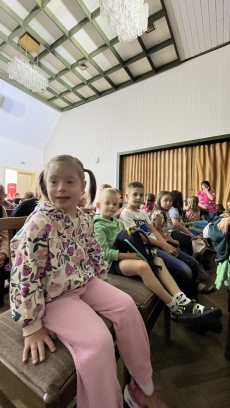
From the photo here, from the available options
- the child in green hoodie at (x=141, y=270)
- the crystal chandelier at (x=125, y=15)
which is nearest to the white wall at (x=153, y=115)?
the crystal chandelier at (x=125, y=15)

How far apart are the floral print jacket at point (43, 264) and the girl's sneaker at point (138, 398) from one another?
0.47 meters

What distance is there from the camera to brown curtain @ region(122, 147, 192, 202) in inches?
162

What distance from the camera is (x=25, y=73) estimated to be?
3359 millimetres

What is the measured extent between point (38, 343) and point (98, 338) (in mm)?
185

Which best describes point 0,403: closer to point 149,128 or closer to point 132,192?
point 132,192

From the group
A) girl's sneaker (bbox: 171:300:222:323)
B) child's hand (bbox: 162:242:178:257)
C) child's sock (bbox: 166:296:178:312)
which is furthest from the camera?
child's hand (bbox: 162:242:178:257)

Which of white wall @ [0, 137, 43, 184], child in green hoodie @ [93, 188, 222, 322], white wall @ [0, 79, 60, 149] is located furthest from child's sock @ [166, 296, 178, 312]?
white wall @ [0, 79, 60, 149]

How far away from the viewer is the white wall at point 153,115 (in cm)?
356

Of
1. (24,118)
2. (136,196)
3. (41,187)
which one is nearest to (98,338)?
(41,187)

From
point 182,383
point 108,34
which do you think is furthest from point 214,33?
point 182,383

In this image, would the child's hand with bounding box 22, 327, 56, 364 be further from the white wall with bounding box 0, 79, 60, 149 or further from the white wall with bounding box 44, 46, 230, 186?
the white wall with bounding box 0, 79, 60, 149

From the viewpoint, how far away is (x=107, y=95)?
16.6 ft

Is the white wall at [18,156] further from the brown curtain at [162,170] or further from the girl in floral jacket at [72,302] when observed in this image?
the girl in floral jacket at [72,302]

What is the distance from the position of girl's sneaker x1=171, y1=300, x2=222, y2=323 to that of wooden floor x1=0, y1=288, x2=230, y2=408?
25cm
